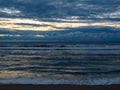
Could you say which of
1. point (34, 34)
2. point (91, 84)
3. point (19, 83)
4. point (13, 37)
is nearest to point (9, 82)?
point (19, 83)

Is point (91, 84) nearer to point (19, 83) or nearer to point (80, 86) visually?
point (80, 86)

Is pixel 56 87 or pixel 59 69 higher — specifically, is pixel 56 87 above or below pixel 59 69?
above

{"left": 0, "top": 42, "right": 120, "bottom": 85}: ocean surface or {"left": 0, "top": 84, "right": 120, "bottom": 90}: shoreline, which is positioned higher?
{"left": 0, "top": 84, "right": 120, "bottom": 90}: shoreline

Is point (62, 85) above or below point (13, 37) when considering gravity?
above

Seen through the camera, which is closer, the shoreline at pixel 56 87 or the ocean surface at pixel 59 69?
the shoreline at pixel 56 87

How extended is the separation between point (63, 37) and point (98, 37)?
263 cm

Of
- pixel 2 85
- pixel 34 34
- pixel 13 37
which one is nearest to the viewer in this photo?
pixel 2 85

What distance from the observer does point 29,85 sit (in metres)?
2.29

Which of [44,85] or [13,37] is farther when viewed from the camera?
[13,37]

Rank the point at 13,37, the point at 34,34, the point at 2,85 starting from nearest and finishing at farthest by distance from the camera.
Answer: the point at 2,85, the point at 13,37, the point at 34,34

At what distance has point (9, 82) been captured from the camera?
2.36m

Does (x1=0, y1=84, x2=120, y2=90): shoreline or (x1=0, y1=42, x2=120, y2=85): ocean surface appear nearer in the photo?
(x1=0, y1=84, x2=120, y2=90): shoreline

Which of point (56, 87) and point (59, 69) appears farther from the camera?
point (59, 69)

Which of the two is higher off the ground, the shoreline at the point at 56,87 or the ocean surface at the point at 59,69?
the shoreline at the point at 56,87
